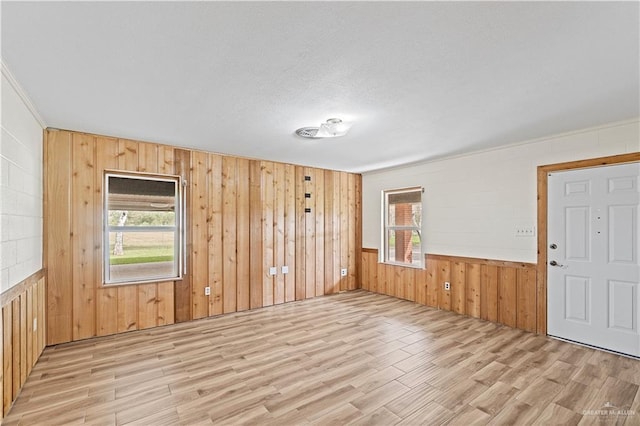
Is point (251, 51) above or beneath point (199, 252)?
above

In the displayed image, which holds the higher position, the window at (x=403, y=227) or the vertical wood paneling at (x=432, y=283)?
the window at (x=403, y=227)

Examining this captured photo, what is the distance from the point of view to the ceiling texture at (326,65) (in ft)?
5.07

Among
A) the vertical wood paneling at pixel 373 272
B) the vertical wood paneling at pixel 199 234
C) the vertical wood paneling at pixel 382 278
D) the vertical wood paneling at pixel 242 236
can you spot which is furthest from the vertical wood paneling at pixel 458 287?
the vertical wood paneling at pixel 199 234

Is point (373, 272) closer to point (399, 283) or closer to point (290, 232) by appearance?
point (399, 283)

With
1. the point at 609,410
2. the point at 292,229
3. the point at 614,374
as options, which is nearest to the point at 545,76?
the point at 609,410

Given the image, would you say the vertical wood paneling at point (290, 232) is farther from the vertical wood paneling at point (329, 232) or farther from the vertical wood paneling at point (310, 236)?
the vertical wood paneling at point (329, 232)

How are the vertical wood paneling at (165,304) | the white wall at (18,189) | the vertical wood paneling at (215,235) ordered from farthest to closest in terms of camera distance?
1. the vertical wood paneling at (215,235)
2. the vertical wood paneling at (165,304)
3. the white wall at (18,189)

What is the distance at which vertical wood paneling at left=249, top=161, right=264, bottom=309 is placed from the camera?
488 centimetres

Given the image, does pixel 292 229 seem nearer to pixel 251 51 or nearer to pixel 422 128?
pixel 422 128

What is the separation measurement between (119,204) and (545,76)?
176 inches

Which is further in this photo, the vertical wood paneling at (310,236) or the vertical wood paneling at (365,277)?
the vertical wood paneling at (365,277)

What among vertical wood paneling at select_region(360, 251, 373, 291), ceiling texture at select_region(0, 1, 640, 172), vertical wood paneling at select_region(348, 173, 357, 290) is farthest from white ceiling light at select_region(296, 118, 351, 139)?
vertical wood paneling at select_region(360, 251, 373, 291)

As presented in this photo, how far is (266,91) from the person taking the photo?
2.43 meters

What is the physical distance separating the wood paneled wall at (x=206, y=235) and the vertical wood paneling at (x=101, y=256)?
0.01 m
